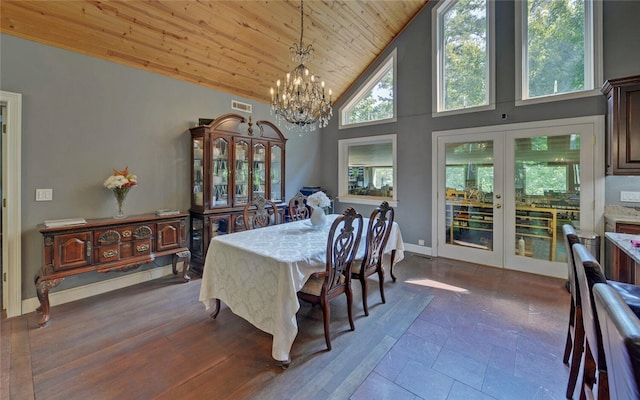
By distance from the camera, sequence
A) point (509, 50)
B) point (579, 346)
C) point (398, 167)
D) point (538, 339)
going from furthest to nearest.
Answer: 1. point (398, 167)
2. point (509, 50)
3. point (538, 339)
4. point (579, 346)

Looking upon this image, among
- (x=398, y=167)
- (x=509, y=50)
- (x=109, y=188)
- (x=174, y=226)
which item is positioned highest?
(x=509, y=50)

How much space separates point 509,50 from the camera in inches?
155

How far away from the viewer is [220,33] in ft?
11.2

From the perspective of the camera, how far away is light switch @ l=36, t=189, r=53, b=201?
2.78m

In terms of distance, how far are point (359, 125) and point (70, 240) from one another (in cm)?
476

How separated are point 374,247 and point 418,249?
2.44 meters

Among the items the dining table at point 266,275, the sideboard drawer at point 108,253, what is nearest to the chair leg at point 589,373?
the dining table at point 266,275

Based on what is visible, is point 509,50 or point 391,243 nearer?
point 391,243

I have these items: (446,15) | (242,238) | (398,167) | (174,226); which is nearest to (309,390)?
(242,238)

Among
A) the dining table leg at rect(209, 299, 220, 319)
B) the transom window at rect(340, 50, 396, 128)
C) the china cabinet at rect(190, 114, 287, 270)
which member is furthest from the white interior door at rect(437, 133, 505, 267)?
the dining table leg at rect(209, 299, 220, 319)

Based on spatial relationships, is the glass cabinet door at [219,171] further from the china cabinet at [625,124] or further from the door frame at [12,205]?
the china cabinet at [625,124]

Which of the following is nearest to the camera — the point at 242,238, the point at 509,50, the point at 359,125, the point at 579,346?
the point at 579,346

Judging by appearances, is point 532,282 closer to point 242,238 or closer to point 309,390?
point 309,390

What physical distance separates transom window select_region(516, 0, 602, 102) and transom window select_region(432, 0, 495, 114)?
40 cm
